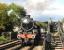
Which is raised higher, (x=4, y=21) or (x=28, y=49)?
(x=4, y=21)

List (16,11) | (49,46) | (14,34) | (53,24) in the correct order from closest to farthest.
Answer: (49,46), (53,24), (14,34), (16,11)

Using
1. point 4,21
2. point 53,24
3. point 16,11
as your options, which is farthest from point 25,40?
point 16,11

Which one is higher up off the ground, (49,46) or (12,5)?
(12,5)

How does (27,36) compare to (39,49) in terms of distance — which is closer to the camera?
(39,49)

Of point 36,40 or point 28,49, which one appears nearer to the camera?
point 28,49

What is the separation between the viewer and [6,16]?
36.9m

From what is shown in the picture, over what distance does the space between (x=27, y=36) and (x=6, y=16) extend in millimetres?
15199

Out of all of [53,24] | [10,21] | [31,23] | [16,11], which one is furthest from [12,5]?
[31,23]

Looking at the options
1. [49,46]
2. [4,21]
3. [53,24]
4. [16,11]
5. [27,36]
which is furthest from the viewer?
[16,11]

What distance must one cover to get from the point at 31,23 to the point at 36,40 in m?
1.79

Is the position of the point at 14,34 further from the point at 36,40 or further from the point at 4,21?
the point at 36,40

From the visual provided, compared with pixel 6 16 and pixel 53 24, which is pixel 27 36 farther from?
pixel 6 16

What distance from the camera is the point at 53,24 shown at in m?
30.7

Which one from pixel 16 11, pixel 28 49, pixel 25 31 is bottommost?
pixel 28 49
